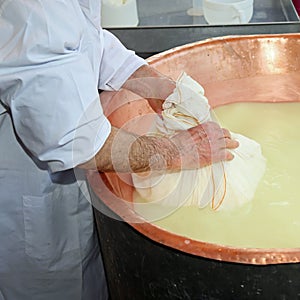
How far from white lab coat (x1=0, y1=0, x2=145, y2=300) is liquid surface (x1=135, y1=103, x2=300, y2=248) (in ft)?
0.81

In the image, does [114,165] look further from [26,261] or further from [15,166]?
[26,261]

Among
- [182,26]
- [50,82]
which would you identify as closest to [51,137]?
[50,82]

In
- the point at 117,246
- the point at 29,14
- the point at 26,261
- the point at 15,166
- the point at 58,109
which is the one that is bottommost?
the point at 26,261

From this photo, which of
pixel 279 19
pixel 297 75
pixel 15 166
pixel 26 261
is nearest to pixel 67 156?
pixel 15 166

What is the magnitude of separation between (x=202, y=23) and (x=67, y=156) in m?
1.04

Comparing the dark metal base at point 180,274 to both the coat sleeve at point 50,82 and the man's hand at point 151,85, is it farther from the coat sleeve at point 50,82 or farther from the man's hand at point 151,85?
the man's hand at point 151,85

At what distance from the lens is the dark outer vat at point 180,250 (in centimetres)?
94

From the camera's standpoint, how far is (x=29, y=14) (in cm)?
92

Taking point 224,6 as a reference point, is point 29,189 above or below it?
below

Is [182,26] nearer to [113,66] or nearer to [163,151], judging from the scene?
[113,66]

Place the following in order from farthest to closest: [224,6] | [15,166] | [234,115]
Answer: [224,6]
[234,115]
[15,166]

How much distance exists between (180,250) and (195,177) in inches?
10.8

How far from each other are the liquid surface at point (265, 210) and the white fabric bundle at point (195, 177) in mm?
24

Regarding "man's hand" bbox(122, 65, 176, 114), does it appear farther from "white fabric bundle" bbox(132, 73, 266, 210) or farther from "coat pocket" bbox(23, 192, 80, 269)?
"coat pocket" bbox(23, 192, 80, 269)
